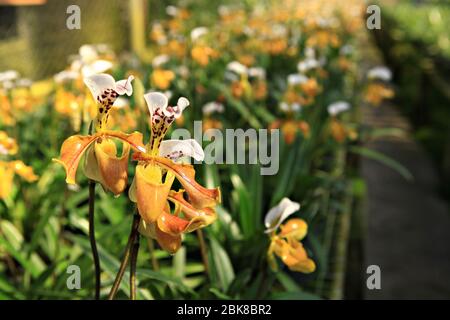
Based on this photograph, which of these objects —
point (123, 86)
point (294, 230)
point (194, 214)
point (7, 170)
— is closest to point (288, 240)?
point (294, 230)

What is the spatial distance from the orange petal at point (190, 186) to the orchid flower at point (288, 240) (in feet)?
1.08

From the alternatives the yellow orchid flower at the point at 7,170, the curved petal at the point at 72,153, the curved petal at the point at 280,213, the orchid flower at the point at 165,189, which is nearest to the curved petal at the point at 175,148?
the orchid flower at the point at 165,189

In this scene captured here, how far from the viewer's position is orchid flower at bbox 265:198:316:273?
1.18 meters

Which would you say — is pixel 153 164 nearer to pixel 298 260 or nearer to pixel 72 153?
pixel 72 153

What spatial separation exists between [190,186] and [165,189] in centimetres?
4

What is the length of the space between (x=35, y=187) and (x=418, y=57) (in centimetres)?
480

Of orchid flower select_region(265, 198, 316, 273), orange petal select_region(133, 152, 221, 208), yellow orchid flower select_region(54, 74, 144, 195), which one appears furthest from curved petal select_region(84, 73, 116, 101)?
Answer: orchid flower select_region(265, 198, 316, 273)

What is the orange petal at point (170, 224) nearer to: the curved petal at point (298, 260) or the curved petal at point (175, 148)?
the curved petal at point (175, 148)

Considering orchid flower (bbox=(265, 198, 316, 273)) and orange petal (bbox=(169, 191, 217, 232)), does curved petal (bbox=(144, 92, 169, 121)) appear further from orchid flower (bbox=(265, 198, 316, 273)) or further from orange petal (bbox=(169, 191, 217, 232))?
orchid flower (bbox=(265, 198, 316, 273))

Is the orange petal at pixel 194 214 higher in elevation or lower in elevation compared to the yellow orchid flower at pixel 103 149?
lower

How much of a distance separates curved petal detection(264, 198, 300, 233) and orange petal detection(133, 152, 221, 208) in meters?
0.33

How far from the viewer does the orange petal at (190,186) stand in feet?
2.89
